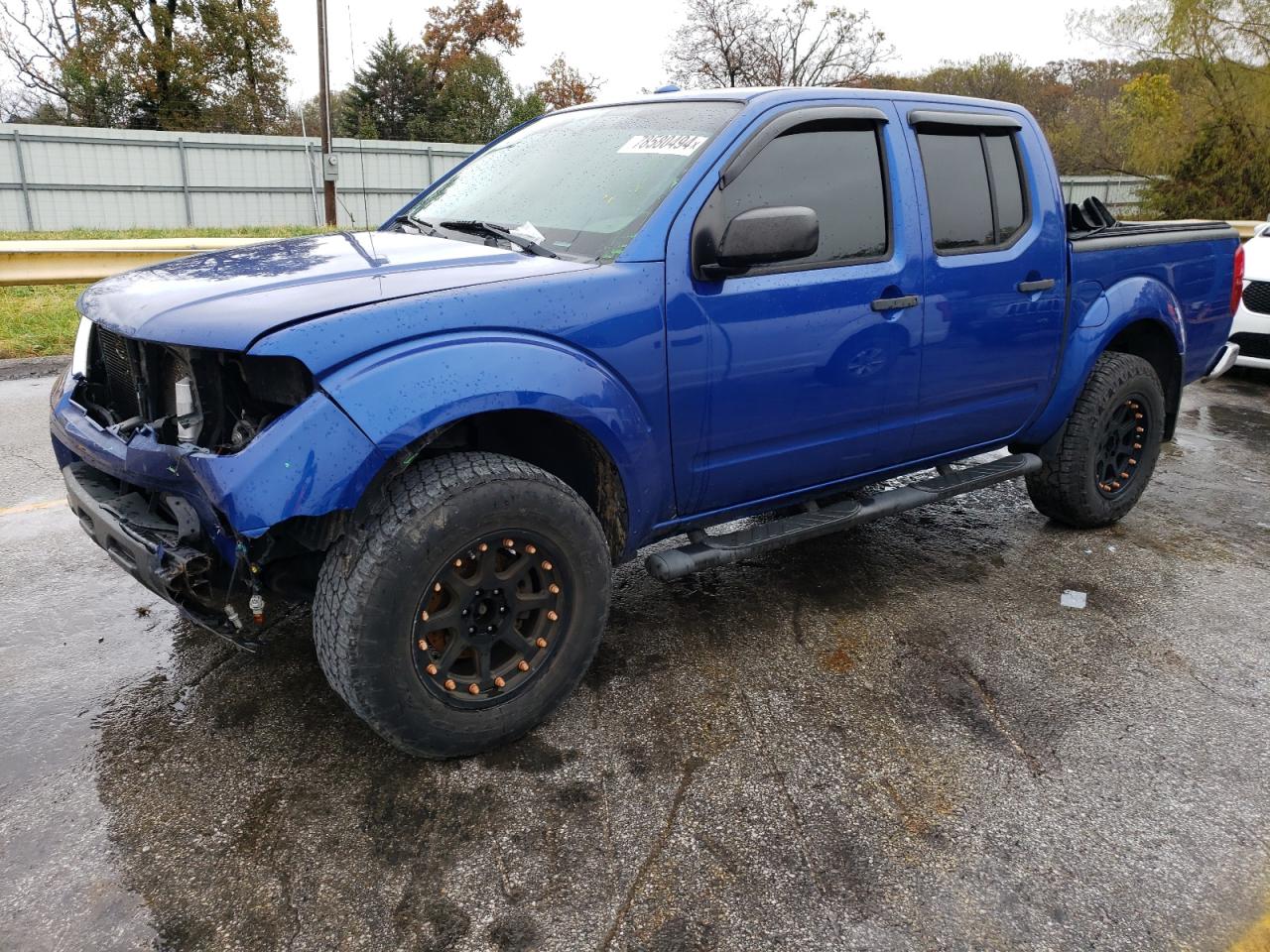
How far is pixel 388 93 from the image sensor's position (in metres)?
40.7

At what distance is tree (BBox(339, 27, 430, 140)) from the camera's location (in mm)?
39906

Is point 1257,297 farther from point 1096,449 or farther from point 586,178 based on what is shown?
point 586,178

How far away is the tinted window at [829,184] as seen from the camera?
3135 millimetres

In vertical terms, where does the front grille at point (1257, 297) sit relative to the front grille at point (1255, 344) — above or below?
above

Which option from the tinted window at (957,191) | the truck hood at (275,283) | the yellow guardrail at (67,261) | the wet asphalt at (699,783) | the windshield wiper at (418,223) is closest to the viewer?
the wet asphalt at (699,783)

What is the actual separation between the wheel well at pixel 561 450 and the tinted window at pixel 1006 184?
1965 mm

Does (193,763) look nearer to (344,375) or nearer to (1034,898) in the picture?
(344,375)

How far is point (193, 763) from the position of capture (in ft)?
8.86

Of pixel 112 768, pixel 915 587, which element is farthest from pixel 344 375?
pixel 915 587

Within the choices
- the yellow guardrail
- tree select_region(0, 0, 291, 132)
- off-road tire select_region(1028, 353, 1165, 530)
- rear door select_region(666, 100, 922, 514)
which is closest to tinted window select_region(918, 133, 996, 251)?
rear door select_region(666, 100, 922, 514)

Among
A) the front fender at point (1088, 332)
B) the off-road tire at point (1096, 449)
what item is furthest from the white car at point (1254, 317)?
the front fender at point (1088, 332)

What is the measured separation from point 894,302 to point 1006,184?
3.25 ft

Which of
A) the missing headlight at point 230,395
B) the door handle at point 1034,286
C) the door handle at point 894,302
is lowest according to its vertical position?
the missing headlight at point 230,395

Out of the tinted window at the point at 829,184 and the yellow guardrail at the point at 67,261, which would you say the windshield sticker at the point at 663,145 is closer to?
the tinted window at the point at 829,184
